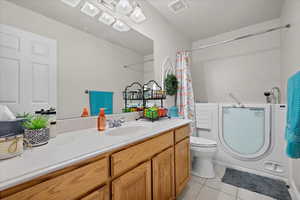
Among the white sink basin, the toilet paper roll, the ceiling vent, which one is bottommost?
the white sink basin

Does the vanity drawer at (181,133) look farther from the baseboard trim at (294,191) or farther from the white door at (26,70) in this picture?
the baseboard trim at (294,191)

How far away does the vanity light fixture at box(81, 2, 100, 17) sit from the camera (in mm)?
1079

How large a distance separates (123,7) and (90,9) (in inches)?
14.0

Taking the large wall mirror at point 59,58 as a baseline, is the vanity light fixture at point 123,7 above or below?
above

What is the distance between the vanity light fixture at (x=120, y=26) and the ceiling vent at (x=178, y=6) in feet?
2.64

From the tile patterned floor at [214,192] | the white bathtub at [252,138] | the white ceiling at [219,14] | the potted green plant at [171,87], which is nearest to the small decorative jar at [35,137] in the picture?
the tile patterned floor at [214,192]

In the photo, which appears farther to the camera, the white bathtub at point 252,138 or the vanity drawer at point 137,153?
the white bathtub at point 252,138

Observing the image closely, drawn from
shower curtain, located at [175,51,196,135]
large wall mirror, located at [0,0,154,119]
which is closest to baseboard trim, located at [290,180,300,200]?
shower curtain, located at [175,51,196,135]

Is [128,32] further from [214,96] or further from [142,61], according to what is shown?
[214,96]

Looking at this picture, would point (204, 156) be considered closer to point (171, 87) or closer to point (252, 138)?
point (252, 138)

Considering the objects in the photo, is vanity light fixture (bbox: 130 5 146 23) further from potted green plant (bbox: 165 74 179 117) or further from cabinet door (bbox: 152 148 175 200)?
cabinet door (bbox: 152 148 175 200)

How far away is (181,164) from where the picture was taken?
1.30m

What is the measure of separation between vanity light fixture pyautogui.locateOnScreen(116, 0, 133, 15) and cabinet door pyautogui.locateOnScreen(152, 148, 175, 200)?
4.75 ft

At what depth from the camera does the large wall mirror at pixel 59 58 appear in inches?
29.3
